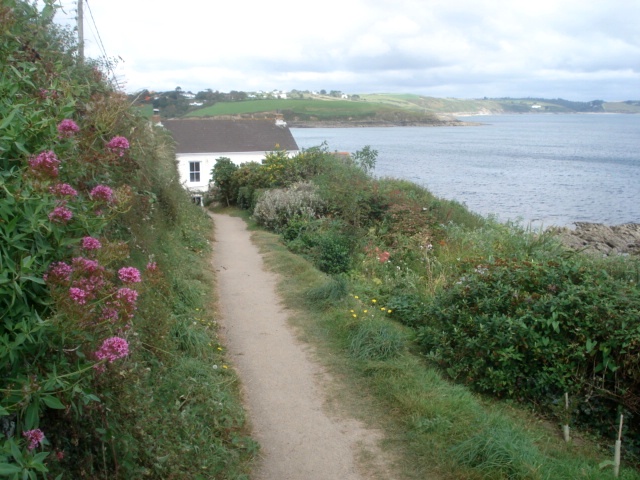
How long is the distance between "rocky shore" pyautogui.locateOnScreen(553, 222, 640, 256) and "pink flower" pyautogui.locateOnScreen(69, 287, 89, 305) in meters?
23.3

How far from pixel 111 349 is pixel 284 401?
373cm

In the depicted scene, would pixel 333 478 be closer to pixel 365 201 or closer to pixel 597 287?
pixel 597 287

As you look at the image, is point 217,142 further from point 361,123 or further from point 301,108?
point 361,123

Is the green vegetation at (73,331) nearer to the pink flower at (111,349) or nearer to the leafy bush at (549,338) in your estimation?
the pink flower at (111,349)

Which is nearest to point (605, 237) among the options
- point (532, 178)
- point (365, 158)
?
point (365, 158)

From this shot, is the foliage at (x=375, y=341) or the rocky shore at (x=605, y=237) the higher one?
the foliage at (x=375, y=341)

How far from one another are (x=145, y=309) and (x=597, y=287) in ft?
16.8

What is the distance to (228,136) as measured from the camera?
41969 millimetres

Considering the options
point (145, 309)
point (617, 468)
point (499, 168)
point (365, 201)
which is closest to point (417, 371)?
point (617, 468)

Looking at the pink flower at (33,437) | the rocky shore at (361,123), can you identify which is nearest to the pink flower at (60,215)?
the pink flower at (33,437)

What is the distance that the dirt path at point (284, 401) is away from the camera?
5.53 m

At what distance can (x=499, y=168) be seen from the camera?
192 feet

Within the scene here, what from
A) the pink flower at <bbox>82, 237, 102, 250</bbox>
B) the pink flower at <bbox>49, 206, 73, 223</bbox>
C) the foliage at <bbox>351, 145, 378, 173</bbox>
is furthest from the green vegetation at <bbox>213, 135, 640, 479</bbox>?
the foliage at <bbox>351, 145, 378, 173</bbox>

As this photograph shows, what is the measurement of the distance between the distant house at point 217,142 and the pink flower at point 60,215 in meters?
35.3
